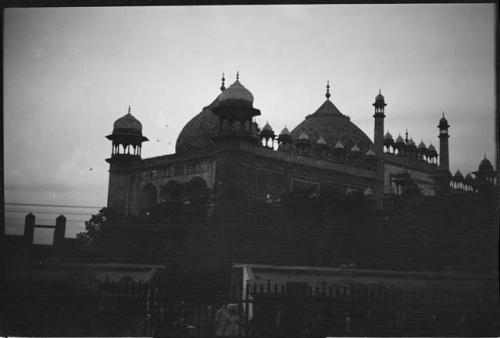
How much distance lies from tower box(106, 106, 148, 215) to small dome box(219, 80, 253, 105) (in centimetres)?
320

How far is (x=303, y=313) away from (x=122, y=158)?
8.31 m

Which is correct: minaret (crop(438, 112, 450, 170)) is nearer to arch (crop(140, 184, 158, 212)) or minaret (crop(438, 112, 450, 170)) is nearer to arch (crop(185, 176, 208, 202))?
arch (crop(185, 176, 208, 202))

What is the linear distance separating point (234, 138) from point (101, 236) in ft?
11.0

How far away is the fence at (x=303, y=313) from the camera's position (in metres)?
7.73

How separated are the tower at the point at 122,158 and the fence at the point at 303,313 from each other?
21.0 ft

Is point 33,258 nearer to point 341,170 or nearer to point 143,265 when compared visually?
point 143,265

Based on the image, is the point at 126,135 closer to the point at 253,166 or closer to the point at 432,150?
the point at 253,166

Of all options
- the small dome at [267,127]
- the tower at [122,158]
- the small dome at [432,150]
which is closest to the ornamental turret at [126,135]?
the tower at [122,158]

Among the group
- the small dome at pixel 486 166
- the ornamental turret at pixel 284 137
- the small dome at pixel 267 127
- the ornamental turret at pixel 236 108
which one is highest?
the small dome at pixel 267 127

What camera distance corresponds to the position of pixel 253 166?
12406 mm

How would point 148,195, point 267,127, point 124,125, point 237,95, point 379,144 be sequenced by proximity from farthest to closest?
1. point 267,127
2. point 379,144
3. point 148,195
4. point 124,125
5. point 237,95

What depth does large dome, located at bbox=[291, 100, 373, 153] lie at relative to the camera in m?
19.4

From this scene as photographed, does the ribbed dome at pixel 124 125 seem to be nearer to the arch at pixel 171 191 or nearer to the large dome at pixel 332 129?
the arch at pixel 171 191

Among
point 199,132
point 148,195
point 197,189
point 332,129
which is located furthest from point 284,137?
point 197,189
